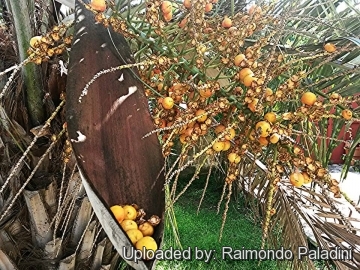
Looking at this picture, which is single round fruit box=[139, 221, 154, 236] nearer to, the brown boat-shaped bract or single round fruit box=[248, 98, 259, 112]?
the brown boat-shaped bract

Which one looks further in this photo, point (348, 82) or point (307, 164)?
point (348, 82)

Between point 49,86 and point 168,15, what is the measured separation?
301 mm

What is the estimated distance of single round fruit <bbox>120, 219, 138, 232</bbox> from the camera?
0.53m

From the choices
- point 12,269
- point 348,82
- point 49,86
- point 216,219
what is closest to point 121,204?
point 49,86

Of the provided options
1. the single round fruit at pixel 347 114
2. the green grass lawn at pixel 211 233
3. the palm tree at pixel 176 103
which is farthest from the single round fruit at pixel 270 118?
the green grass lawn at pixel 211 233

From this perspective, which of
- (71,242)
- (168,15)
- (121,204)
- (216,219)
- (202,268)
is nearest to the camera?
(121,204)

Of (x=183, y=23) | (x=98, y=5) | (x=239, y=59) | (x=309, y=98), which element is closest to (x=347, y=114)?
(x=309, y=98)

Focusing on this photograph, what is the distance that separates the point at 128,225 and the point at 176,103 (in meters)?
0.22

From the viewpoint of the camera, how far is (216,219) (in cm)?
320

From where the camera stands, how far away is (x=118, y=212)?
1.79 ft

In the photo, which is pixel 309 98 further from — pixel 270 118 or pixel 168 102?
pixel 168 102

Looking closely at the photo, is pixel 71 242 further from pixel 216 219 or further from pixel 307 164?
pixel 216 219

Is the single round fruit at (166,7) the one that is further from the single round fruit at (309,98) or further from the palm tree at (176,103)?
the single round fruit at (309,98)

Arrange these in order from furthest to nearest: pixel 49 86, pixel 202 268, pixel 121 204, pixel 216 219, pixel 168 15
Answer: pixel 216 219, pixel 202 268, pixel 49 86, pixel 168 15, pixel 121 204
